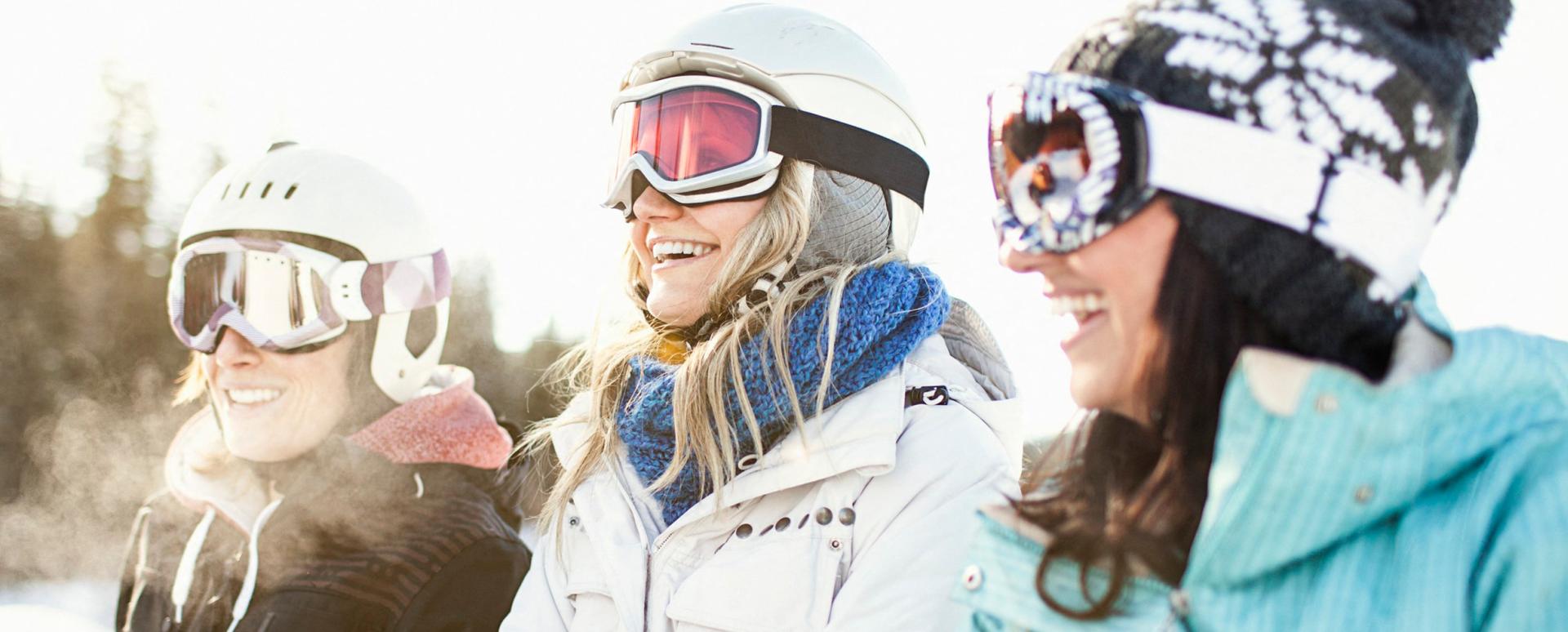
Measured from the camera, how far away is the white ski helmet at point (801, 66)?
2955 mm

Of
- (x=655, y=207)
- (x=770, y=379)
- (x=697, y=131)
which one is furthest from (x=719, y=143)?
(x=770, y=379)

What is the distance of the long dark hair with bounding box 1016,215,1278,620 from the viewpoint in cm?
146

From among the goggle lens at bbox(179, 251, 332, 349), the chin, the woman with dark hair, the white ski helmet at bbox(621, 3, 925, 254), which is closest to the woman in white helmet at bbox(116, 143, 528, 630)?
the goggle lens at bbox(179, 251, 332, 349)

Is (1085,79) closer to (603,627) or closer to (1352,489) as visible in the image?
(1352,489)

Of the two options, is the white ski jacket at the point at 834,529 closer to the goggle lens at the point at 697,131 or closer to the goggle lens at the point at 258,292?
the goggle lens at the point at 697,131

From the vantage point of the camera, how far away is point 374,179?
3918 mm

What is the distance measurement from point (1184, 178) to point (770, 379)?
4.15 feet

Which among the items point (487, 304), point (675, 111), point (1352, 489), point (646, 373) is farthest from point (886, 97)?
point (487, 304)

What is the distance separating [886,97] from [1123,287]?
170 cm

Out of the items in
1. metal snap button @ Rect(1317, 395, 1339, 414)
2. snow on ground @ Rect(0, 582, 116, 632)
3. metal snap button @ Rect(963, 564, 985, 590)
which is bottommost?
snow on ground @ Rect(0, 582, 116, 632)

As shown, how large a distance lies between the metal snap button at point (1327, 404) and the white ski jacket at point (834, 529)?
905mm

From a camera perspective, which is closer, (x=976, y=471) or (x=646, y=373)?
(x=976, y=471)

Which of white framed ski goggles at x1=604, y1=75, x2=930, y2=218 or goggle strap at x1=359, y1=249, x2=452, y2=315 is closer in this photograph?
white framed ski goggles at x1=604, y1=75, x2=930, y2=218

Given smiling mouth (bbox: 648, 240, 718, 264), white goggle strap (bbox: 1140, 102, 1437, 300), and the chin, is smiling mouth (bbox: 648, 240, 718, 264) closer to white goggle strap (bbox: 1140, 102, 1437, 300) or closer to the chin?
the chin
